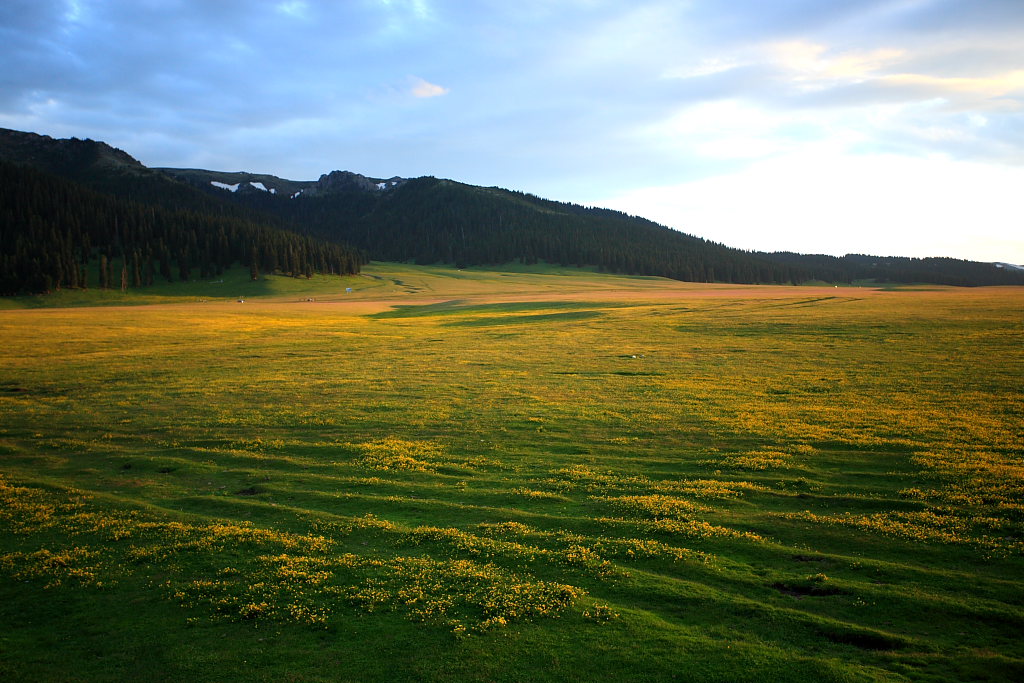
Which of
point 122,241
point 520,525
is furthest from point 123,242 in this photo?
point 520,525

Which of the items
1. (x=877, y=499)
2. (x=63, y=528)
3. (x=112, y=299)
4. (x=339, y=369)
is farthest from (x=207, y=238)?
(x=877, y=499)

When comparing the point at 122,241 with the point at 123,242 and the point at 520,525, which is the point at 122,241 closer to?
the point at 123,242

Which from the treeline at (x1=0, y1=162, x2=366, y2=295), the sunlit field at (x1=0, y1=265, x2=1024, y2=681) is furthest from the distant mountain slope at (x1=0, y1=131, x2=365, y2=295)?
the sunlit field at (x1=0, y1=265, x2=1024, y2=681)

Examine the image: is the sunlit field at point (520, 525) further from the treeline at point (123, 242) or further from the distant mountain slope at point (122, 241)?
the distant mountain slope at point (122, 241)

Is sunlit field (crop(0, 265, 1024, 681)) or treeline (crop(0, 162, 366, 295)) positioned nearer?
sunlit field (crop(0, 265, 1024, 681))

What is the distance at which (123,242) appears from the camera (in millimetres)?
138000

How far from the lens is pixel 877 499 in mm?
13570

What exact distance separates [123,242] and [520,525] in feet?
529

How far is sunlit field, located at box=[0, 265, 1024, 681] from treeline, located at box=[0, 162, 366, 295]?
108 metres

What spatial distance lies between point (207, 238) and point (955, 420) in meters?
152

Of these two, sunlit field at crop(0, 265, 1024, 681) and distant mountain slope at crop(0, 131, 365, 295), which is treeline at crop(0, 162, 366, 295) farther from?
sunlit field at crop(0, 265, 1024, 681)

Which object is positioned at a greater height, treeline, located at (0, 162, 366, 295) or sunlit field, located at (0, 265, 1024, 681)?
treeline, located at (0, 162, 366, 295)

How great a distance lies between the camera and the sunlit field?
8.38 metres

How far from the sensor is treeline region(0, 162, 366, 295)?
116m
